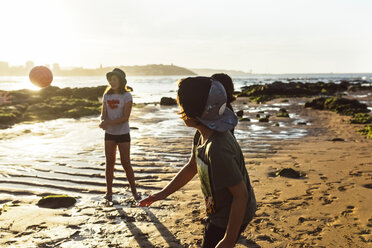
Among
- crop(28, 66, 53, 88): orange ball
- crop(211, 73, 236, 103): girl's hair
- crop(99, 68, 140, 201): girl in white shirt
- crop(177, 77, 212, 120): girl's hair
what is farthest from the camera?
crop(28, 66, 53, 88): orange ball

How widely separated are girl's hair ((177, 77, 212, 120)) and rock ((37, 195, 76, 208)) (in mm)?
4100

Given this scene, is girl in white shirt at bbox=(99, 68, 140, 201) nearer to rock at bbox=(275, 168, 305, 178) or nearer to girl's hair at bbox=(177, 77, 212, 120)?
rock at bbox=(275, 168, 305, 178)

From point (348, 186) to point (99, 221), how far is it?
4328 millimetres

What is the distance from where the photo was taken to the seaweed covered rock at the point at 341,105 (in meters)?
19.5

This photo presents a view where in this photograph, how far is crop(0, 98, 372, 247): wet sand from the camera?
438 cm

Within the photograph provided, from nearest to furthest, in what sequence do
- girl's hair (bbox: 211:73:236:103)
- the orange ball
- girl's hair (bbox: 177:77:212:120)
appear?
girl's hair (bbox: 177:77:212:120) < girl's hair (bbox: 211:73:236:103) < the orange ball

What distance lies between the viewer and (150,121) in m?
17.0

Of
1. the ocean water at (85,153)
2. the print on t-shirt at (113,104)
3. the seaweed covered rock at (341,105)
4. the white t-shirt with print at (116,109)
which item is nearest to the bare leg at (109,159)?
the white t-shirt with print at (116,109)

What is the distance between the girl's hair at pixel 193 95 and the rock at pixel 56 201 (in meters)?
4.10

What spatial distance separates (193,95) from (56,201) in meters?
4.31

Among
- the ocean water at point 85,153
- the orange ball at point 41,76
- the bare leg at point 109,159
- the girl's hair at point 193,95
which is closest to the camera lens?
the girl's hair at point 193,95

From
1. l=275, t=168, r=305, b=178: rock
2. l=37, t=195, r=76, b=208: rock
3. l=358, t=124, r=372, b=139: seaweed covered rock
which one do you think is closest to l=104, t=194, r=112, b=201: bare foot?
l=37, t=195, r=76, b=208: rock

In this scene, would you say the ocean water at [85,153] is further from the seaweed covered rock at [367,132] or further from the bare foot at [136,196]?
the seaweed covered rock at [367,132]

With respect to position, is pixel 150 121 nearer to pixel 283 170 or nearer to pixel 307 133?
pixel 307 133
